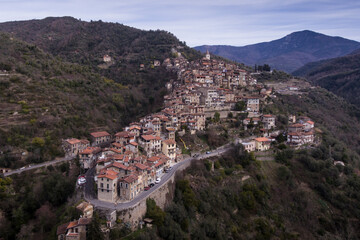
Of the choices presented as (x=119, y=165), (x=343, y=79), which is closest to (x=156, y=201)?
(x=119, y=165)

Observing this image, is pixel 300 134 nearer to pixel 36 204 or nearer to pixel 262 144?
pixel 262 144

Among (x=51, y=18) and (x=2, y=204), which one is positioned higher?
(x=51, y=18)

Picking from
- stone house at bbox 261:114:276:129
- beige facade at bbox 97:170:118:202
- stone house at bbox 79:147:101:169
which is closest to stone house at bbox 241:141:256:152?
stone house at bbox 261:114:276:129

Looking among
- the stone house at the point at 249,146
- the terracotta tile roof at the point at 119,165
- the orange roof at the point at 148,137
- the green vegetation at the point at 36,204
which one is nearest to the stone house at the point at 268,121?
the stone house at the point at 249,146

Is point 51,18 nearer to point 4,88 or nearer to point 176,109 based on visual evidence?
point 4,88

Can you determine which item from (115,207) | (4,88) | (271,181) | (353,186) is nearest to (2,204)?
(115,207)

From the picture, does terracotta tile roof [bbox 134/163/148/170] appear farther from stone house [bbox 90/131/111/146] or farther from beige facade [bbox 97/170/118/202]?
stone house [bbox 90/131/111/146]
